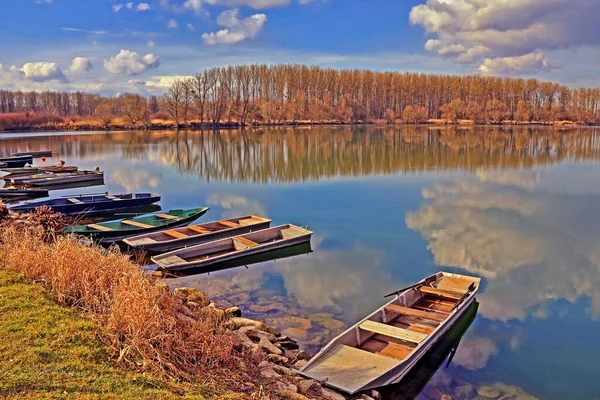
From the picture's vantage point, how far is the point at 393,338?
8227 mm

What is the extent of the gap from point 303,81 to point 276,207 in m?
84.2

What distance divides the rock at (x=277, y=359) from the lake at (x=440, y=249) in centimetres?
114

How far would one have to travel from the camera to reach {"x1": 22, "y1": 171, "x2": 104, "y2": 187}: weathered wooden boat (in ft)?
84.3

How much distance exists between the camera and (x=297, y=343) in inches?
336

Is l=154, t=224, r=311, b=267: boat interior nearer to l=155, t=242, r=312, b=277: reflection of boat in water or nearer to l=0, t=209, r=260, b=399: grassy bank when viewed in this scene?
l=155, t=242, r=312, b=277: reflection of boat in water

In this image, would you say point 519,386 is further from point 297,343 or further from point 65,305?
point 65,305

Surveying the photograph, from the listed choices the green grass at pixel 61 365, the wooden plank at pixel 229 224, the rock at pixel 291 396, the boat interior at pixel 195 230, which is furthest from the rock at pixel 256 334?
the wooden plank at pixel 229 224

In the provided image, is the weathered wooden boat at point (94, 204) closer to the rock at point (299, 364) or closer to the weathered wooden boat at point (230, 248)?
the weathered wooden boat at point (230, 248)

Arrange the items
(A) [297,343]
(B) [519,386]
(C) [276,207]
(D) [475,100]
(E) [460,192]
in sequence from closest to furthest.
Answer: (B) [519,386] → (A) [297,343] → (C) [276,207] → (E) [460,192] → (D) [475,100]

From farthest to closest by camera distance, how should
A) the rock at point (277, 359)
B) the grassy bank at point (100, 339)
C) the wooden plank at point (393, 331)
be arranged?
the wooden plank at point (393, 331) → the rock at point (277, 359) → the grassy bank at point (100, 339)

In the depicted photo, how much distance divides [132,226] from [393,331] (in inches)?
409

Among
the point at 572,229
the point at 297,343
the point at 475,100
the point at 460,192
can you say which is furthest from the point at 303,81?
the point at 297,343

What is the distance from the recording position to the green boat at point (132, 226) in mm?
14125

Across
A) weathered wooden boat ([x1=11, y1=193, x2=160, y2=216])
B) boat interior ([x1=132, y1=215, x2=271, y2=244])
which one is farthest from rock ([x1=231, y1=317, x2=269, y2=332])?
weathered wooden boat ([x1=11, y1=193, x2=160, y2=216])
